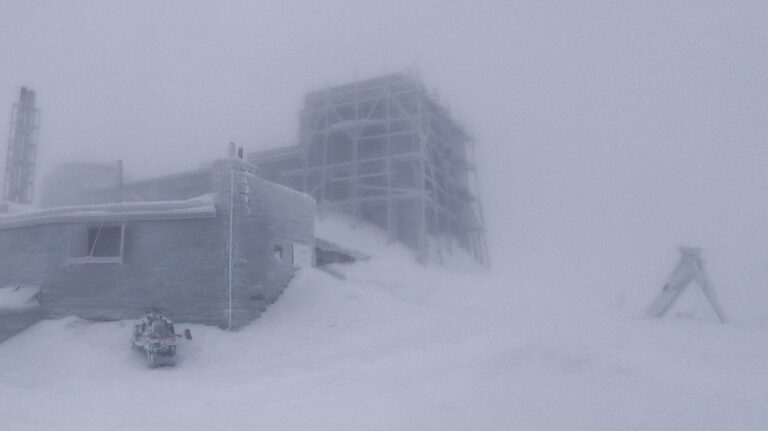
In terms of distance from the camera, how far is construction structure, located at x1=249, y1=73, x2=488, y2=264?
30203mm

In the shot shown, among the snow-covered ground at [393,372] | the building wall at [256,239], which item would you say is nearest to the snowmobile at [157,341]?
the snow-covered ground at [393,372]

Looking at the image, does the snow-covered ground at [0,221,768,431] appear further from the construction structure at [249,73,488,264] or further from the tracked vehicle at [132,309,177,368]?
the construction structure at [249,73,488,264]

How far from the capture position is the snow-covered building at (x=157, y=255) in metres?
15.3

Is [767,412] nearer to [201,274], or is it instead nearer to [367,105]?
[201,274]

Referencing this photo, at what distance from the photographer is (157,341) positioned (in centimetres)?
1273

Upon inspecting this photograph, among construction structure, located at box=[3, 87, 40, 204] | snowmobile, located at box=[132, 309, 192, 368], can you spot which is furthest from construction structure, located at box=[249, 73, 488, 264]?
snowmobile, located at box=[132, 309, 192, 368]

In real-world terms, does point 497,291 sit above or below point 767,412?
above

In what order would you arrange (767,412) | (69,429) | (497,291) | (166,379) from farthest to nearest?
(497,291) → (166,379) → (69,429) → (767,412)

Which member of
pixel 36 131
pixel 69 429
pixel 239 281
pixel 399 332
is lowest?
pixel 69 429

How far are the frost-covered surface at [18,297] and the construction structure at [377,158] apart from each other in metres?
16.9

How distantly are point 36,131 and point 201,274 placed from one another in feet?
66.6

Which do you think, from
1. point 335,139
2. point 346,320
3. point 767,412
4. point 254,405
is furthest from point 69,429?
point 335,139

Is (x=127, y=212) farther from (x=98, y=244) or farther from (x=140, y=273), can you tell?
(x=140, y=273)

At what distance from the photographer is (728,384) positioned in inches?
341
